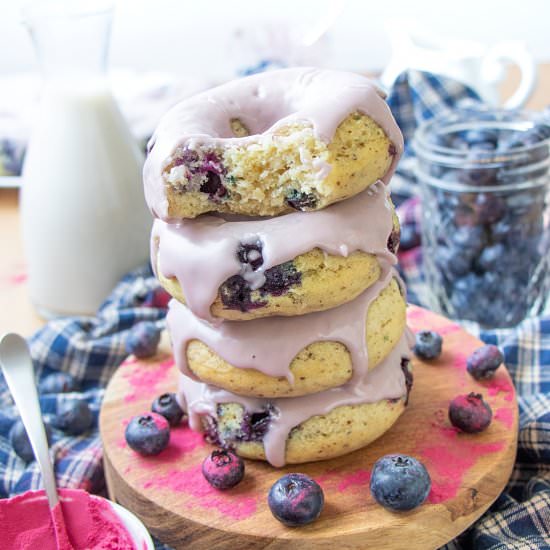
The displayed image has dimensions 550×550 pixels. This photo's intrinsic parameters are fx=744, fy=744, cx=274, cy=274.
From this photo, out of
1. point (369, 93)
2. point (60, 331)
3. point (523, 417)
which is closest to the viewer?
point (369, 93)

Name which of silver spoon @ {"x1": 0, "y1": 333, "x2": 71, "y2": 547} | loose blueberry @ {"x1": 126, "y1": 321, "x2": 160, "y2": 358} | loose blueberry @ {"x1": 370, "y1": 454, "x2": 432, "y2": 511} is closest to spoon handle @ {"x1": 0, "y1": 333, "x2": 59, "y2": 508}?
silver spoon @ {"x1": 0, "y1": 333, "x2": 71, "y2": 547}

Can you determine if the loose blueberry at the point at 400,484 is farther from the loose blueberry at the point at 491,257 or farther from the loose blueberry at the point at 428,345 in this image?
the loose blueberry at the point at 491,257

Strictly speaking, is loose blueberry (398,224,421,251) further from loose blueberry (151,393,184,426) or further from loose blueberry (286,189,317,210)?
loose blueberry (286,189,317,210)

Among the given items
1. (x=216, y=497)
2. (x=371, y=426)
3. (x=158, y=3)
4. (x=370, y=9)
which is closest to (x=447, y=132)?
(x=371, y=426)

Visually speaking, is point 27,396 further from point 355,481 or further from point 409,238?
point 409,238

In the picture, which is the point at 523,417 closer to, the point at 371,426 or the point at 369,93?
the point at 371,426

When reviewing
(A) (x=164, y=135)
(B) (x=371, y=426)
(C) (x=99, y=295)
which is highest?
(A) (x=164, y=135)

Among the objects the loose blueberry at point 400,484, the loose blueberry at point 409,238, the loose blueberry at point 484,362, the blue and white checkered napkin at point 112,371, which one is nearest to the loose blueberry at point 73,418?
the blue and white checkered napkin at point 112,371
